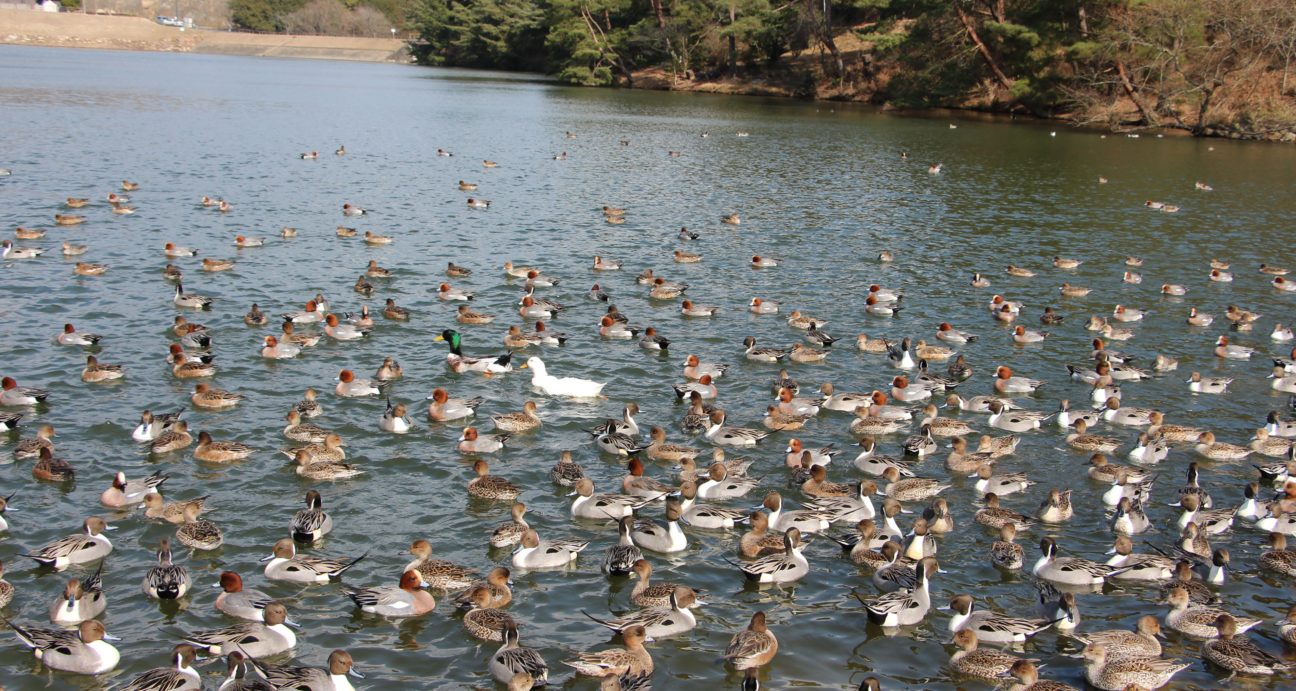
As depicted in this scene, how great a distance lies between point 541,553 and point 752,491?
4.14 m

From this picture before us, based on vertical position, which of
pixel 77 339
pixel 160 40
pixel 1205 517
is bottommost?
pixel 77 339

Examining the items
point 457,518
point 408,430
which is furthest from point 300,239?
point 457,518

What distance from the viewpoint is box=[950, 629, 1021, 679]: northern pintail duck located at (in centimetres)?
1204

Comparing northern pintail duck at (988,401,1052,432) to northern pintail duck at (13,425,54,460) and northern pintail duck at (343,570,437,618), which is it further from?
northern pintail duck at (13,425,54,460)

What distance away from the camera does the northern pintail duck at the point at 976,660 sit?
39.5ft

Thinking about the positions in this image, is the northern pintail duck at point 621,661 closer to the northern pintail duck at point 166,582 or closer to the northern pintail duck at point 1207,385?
the northern pintail duck at point 166,582

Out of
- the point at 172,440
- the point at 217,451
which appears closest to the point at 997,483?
the point at 217,451

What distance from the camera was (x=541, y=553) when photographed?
14.4m

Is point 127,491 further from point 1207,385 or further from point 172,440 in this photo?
point 1207,385

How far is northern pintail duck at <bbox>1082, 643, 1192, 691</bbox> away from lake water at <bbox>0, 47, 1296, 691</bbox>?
0.43 m

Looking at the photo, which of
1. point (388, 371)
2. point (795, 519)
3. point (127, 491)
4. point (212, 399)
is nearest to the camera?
point (795, 519)

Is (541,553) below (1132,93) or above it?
below

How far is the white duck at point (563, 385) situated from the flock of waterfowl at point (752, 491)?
0.05 metres

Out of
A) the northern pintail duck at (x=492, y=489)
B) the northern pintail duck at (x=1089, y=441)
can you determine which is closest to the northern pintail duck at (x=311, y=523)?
the northern pintail duck at (x=492, y=489)
